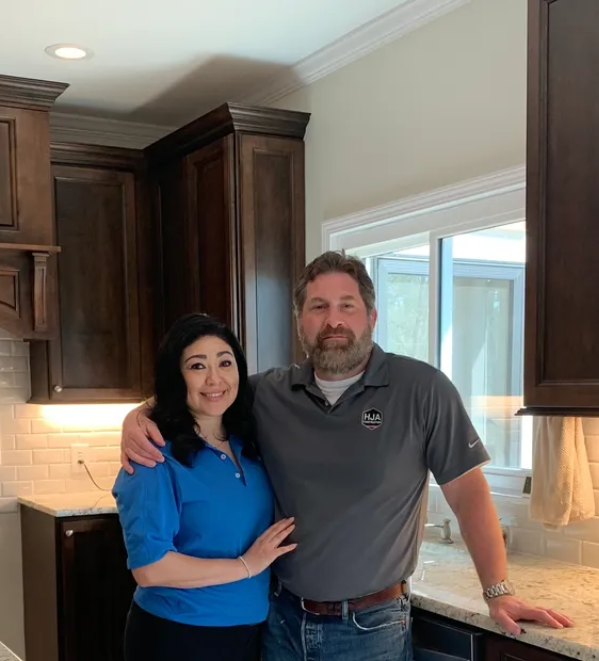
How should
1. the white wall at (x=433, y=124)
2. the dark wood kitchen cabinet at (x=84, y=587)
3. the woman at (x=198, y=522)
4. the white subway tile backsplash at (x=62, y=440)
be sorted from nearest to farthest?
the woman at (x=198, y=522)
the white wall at (x=433, y=124)
the dark wood kitchen cabinet at (x=84, y=587)
the white subway tile backsplash at (x=62, y=440)

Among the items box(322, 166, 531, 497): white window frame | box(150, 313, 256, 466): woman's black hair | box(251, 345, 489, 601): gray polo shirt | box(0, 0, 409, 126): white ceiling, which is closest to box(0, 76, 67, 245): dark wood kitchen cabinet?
box(0, 0, 409, 126): white ceiling

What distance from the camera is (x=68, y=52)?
3.34 metres

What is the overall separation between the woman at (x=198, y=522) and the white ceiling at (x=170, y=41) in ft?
4.45

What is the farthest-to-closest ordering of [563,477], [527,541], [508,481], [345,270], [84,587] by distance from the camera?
[84,587] < [508,481] < [527,541] < [563,477] < [345,270]

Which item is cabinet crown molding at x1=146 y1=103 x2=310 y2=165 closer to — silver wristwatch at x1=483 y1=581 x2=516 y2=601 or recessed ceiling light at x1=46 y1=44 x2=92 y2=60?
recessed ceiling light at x1=46 y1=44 x2=92 y2=60

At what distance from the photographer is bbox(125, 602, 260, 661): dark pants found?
6.61 feet

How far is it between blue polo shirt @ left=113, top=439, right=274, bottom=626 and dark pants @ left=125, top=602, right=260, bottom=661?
20 millimetres

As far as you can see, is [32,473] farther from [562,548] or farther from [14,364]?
[562,548]

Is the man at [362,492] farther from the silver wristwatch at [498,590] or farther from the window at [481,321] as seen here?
the window at [481,321]

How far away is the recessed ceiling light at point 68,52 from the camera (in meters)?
3.29

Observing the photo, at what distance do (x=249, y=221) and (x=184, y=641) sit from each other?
1887mm

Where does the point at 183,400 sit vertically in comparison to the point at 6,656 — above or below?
above

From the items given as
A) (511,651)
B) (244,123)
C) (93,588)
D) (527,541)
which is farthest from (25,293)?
(511,651)

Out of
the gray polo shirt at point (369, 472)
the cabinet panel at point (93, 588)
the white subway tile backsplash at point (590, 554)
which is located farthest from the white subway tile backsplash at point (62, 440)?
the white subway tile backsplash at point (590, 554)
